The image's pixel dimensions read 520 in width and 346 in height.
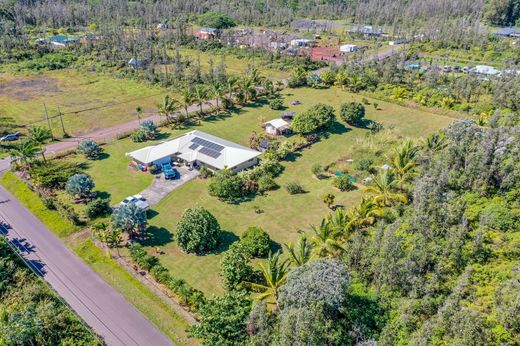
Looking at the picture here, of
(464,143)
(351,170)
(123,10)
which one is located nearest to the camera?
(464,143)

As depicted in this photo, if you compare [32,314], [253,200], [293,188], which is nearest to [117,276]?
[32,314]

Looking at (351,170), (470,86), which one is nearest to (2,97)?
(351,170)

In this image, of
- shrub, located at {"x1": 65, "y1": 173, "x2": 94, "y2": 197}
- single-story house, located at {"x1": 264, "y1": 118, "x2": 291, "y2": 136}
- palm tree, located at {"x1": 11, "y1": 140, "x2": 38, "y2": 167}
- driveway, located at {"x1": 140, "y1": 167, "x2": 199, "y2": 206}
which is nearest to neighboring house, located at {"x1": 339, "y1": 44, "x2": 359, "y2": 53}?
single-story house, located at {"x1": 264, "y1": 118, "x2": 291, "y2": 136}

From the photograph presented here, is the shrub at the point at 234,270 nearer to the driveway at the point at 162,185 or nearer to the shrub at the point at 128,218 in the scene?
the shrub at the point at 128,218

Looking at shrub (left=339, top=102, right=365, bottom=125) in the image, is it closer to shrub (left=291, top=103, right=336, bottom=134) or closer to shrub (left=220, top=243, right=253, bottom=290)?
shrub (left=291, top=103, right=336, bottom=134)

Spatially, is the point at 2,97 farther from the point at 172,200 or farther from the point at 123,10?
the point at 123,10

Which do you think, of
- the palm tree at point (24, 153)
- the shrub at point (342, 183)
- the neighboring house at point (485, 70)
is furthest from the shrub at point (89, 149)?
the neighboring house at point (485, 70)
